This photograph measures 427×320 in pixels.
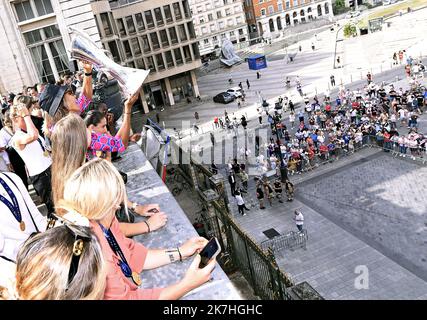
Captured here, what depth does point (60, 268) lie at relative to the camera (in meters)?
2.35

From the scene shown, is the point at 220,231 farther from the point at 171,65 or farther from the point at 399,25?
the point at 399,25

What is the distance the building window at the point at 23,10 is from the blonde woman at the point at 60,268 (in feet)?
59.4

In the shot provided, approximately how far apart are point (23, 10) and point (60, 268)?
18.5 metres

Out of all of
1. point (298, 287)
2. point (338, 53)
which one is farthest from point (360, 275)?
point (338, 53)

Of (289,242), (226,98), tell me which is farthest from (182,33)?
(289,242)

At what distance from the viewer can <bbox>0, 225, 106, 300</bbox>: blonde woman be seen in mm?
2324

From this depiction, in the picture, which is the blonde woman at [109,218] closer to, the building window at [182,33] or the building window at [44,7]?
the building window at [44,7]

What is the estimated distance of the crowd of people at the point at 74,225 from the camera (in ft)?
7.86

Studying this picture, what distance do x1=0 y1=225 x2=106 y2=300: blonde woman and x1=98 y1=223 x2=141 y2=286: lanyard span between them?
1.29 m

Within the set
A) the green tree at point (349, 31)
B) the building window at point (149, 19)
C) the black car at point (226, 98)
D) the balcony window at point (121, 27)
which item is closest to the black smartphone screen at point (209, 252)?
the black car at point (226, 98)

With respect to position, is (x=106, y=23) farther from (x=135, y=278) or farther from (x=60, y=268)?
(x=60, y=268)

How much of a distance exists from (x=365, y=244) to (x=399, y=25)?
210 ft

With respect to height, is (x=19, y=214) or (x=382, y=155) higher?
(x=19, y=214)

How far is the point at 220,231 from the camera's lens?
7207mm
